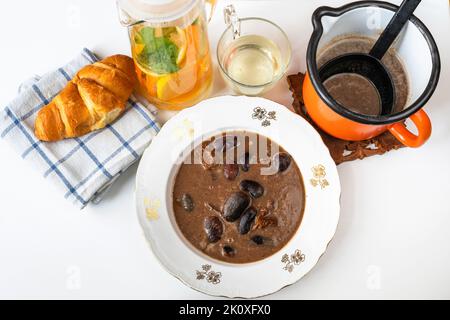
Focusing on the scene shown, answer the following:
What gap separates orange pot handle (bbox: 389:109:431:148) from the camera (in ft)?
3.44

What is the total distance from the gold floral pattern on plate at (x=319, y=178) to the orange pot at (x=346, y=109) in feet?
0.29

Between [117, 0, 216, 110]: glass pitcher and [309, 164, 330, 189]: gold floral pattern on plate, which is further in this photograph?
[309, 164, 330, 189]: gold floral pattern on plate

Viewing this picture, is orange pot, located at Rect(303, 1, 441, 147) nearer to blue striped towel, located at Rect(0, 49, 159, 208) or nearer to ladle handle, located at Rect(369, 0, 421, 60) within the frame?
ladle handle, located at Rect(369, 0, 421, 60)

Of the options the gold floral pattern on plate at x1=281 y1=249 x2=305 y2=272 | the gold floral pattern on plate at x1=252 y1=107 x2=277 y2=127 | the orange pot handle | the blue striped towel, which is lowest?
the gold floral pattern on plate at x1=281 y1=249 x2=305 y2=272

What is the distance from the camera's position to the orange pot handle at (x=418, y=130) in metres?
1.05

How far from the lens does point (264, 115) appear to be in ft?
3.90

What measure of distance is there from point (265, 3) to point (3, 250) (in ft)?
2.87

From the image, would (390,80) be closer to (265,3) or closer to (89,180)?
(265,3)

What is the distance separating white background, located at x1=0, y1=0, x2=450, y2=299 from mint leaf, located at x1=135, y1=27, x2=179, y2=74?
0.20 meters

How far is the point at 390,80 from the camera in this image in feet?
Result: 3.78

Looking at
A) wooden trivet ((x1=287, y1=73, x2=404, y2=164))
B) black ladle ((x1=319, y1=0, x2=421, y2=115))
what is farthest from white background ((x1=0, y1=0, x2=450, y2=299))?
black ladle ((x1=319, y1=0, x2=421, y2=115))

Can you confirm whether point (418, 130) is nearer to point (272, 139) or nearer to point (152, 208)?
point (272, 139)
